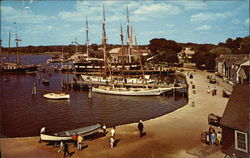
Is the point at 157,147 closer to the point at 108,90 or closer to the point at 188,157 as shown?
the point at 188,157

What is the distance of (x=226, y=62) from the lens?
70312 mm

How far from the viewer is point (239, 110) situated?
762 inches

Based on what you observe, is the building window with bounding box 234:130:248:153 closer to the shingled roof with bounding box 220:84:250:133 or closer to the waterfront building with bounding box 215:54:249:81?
the shingled roof with bounding box 220:84:250:133

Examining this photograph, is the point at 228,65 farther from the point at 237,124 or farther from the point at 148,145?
the point at 237,124

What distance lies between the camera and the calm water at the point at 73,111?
35.7 meters

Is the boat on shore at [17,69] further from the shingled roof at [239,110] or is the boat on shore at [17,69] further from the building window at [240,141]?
the building window at [240,141]

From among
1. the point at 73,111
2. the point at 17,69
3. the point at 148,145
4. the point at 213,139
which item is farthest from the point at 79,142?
the point at 17,69

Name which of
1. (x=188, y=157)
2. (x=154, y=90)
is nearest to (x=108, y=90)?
(x=154, y=90)

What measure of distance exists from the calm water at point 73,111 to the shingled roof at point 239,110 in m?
19.2

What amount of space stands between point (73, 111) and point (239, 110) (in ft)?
100

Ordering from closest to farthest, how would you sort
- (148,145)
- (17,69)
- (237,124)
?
(237,124), (148,145), (17,69)

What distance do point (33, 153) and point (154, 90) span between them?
3785cm

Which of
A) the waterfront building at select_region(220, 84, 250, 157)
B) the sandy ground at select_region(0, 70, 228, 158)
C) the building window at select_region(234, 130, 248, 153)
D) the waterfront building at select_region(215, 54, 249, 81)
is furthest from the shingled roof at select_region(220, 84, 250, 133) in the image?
the waterfront building at select_region(215, 54, 249, 81)

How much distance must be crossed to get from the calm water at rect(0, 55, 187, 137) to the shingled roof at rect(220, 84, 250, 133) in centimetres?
1918
